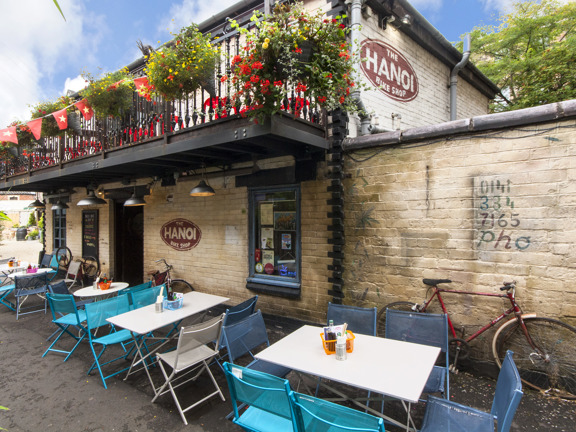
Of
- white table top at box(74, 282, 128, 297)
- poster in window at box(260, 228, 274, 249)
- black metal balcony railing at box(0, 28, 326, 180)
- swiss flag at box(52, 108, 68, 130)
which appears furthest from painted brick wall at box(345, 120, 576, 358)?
swiss flag at box(52, 108, 68, 130)

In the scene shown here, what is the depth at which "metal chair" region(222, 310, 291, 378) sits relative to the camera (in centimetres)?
293

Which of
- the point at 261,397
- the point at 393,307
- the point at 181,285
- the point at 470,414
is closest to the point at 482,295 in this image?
the point at 393,307

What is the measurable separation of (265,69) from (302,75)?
0.49m

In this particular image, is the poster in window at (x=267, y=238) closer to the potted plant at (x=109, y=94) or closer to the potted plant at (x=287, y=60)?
the potted plant at (x=287, y=60)

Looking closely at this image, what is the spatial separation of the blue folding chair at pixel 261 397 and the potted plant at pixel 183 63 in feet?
12.6

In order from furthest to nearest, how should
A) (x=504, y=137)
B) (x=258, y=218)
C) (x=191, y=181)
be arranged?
1. (x=191, y=181)
2. (x=258, y=218)
3. (x=504, y=137)

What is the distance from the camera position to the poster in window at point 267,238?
17.9 ft

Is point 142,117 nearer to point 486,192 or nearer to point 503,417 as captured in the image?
point 486,192

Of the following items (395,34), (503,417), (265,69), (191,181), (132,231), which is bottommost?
(503,417)

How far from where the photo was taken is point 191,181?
21.4 feet

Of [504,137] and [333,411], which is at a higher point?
[504,137]

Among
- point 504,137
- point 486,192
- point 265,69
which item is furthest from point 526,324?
point 265,69

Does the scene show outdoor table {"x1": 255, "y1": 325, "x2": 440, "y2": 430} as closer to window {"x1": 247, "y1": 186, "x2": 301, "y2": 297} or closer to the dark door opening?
window {"x1": 247, "y1": 186, "x2": 301, "y2": 297}

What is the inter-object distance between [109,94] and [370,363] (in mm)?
6217
